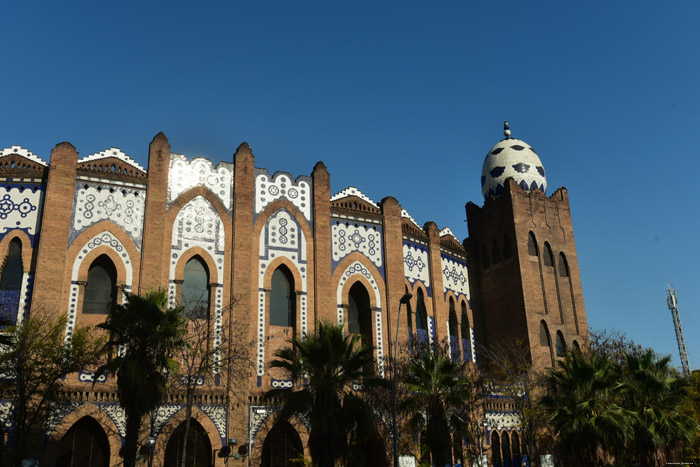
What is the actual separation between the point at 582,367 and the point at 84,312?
16806 mm

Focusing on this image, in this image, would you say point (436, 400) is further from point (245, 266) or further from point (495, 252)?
point (495, 252)

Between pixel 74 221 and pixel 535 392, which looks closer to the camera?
pixel 74 221

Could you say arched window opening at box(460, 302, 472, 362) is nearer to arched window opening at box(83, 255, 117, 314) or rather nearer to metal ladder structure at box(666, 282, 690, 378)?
arched window opening at box(83, 255, 117, 314)

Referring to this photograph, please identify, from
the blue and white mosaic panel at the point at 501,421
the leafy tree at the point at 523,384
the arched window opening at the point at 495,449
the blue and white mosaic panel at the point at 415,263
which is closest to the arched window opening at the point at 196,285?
the blue and white mosaic panel at the point at 415,263

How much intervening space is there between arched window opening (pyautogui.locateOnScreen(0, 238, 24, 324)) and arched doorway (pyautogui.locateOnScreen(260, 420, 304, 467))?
9955mm

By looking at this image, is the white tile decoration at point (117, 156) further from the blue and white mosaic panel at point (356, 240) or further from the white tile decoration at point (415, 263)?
the white tile decoration at point (415, 263)

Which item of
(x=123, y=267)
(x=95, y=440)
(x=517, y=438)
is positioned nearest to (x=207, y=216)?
(x=123, y=267)

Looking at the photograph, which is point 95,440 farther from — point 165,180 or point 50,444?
point 165,180

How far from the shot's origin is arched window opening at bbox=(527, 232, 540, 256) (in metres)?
34.4

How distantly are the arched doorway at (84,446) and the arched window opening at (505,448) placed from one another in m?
16.7

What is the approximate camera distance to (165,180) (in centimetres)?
2661

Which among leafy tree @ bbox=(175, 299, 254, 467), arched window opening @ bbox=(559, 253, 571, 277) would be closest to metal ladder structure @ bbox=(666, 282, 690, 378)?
arched window opening @ bbox=(559, 253, 571, 277)

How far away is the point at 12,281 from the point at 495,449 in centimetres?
2070

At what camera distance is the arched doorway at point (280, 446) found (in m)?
25.8
